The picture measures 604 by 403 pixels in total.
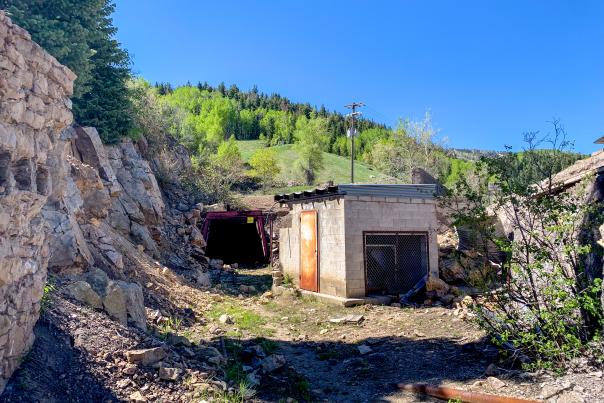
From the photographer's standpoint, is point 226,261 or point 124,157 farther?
point 226,261

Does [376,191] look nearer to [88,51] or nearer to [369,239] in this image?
[369,239]

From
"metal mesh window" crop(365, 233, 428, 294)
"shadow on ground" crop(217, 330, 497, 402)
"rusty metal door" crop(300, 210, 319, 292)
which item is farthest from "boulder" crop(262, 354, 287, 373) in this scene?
"rusty metal door" crop(300, 210, 319, 292)

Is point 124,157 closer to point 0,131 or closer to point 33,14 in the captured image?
point 33,14

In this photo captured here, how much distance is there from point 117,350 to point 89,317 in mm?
752

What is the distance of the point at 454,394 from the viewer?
18.4 feet

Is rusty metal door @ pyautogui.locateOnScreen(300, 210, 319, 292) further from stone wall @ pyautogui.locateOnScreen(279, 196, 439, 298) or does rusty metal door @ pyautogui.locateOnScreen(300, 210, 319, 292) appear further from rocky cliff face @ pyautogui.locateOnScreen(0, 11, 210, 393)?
rocky cliff face @ pyautogui.locateOnScreen(0, 11, 210, 393)

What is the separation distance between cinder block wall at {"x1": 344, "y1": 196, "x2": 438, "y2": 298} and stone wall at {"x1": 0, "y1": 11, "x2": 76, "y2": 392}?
8160 mm

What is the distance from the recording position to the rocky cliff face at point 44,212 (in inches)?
163

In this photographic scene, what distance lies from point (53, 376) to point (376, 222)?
Result: 9194 mm

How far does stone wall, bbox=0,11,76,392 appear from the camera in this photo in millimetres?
4070

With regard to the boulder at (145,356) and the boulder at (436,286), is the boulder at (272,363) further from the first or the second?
the boulder at (436,286)

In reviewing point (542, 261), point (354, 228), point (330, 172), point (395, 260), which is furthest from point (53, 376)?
point (330, 172)

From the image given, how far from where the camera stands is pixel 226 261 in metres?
23.4

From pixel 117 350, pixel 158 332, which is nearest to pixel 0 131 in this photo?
pixel 117 350
